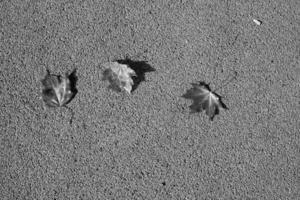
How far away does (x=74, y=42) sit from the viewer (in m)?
2.66

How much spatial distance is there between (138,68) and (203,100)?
526mm

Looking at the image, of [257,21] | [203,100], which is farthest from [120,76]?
[257,21]

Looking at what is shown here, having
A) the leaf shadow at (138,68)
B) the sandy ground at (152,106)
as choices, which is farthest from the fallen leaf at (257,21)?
the leaf shadow at (138,68)

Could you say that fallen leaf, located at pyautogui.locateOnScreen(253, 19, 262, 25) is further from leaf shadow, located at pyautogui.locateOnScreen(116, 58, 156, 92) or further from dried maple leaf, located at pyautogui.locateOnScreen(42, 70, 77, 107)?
dried maple leaf, located at pyautogui.locateOnScreen(42, 70, 77, 107)

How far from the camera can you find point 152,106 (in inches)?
102

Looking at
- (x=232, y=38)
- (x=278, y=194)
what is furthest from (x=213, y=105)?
(x=278, y=194)

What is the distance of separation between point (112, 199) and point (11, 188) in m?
0.68

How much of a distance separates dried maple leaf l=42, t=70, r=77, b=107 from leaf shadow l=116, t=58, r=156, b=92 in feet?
1.33

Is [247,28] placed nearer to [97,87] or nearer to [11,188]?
[97,87]

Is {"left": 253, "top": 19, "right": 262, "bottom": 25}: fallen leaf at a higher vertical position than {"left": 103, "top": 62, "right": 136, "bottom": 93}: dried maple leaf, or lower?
higher

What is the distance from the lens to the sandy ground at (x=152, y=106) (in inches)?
97.1

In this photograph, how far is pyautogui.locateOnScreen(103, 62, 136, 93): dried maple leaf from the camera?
8.30 feet

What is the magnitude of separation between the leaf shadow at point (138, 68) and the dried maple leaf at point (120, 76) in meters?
0.08

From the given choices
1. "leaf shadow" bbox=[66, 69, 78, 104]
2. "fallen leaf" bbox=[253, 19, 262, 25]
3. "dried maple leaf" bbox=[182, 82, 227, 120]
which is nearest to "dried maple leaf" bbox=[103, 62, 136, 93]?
"leaf shadow" bbox=[66, 69, 78, 104]
